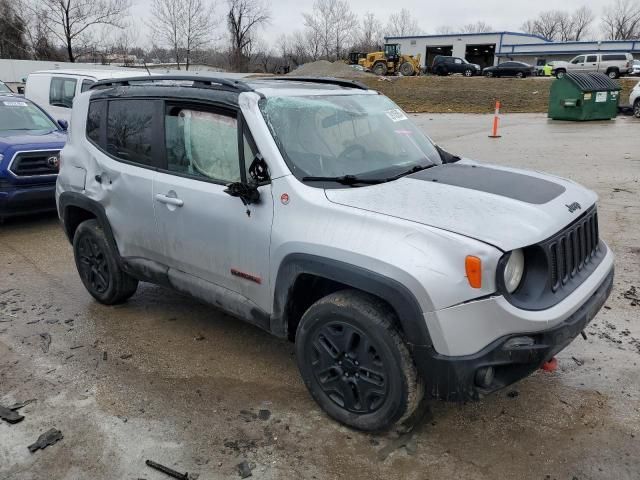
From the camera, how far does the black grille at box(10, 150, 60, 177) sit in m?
6.91

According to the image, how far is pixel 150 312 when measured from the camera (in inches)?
Answer: 185

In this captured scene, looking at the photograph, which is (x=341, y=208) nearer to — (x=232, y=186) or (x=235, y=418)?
(x=232, y=186)

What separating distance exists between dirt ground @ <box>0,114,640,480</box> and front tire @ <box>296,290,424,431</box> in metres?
0.17

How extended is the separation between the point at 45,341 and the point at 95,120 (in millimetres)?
1787

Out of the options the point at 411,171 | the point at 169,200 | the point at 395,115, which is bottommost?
the point at 169,200

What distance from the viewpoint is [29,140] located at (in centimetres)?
728

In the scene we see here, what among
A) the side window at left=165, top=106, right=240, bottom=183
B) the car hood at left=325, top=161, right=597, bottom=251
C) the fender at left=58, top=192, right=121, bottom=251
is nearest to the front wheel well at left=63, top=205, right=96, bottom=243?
the fender at left=58, top=192, right=121, bottom=251

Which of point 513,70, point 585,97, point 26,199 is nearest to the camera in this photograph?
point 26,199

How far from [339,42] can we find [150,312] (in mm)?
92099

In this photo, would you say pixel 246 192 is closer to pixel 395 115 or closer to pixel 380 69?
pixel 395 115

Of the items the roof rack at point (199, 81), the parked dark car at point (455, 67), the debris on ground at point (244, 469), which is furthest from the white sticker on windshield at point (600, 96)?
the parked dark car at point (455, 67)

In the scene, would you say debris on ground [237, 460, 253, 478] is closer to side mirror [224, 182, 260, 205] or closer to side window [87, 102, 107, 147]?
side mirror [224, 182, 260, 205]

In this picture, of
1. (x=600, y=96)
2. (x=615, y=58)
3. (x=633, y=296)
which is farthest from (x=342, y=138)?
(x=615, y=58)

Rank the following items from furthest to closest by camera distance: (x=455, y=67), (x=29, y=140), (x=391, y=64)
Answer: (x=455, y=67) < (x=391, y=64) < (x=29, y=140)
